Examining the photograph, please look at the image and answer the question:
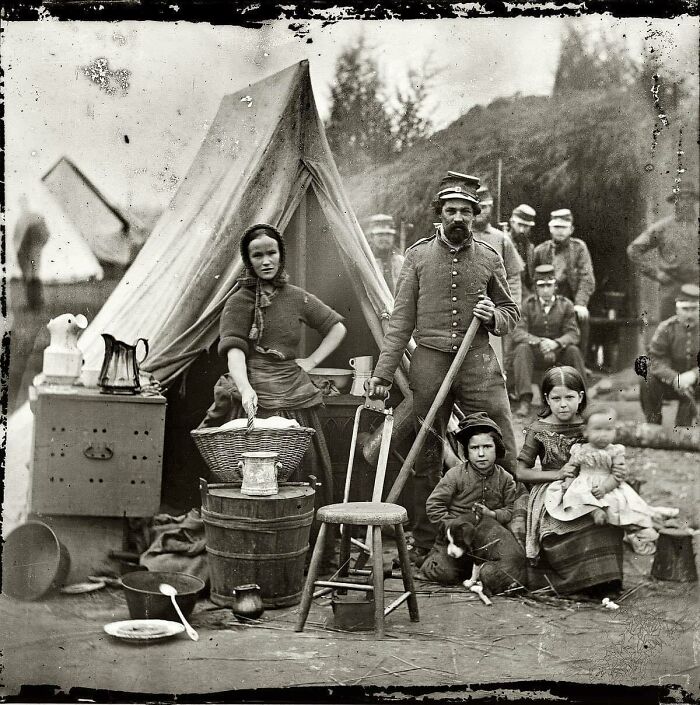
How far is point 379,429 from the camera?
228 inches

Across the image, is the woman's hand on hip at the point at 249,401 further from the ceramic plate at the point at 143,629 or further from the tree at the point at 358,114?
the tree at the point at 358,114

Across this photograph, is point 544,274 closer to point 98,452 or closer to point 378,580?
point 378,580

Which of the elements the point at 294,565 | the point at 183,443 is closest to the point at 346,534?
the point at 294,565

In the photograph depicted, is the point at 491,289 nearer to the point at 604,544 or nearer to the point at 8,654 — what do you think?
the point at 604,544

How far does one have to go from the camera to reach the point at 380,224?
5.96 m

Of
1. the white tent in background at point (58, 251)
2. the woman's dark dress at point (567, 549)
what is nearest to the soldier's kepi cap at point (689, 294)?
the woman's dark dress at point (567, 549)

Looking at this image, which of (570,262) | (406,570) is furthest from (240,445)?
(570,262)

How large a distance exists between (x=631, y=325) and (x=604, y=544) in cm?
135

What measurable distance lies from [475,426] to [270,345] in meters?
1.34

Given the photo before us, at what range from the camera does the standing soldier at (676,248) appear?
5.51 meters

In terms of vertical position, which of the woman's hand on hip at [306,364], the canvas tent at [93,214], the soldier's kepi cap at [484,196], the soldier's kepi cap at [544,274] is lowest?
the woman's hand on hip at [306,364]

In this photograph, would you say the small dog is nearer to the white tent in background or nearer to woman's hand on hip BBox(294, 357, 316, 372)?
woman's hand on hip BBox(294, 357, 316, 372)

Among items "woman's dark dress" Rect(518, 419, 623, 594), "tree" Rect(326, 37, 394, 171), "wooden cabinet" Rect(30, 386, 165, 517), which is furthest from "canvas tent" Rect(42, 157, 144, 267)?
"woman's dark dress" Rect(518, 419, 623, 594)

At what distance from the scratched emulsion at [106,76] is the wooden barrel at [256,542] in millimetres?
2405
